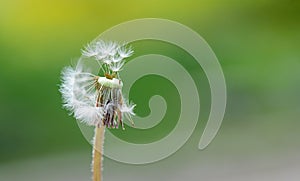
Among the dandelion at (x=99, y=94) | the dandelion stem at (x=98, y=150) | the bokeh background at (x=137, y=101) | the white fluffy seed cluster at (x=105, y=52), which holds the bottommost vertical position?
the dandelion stem at (x=98, y=150)

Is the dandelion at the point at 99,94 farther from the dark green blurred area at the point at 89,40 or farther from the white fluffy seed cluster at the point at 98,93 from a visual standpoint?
the dark green blurred area at the point at 89,40

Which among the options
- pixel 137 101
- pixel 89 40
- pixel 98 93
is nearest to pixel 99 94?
pixel 98 93

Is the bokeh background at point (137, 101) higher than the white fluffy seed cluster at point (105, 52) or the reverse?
higher

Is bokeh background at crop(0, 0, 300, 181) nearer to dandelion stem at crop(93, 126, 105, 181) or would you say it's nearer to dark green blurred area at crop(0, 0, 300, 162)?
dark green blurred area at crop(0, 0, 300, 162)

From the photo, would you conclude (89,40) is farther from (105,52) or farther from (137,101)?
(105,52)

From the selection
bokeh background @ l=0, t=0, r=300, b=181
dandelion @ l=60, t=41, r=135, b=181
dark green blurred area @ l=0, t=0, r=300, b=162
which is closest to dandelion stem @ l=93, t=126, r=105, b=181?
dandelion @ l=60, t=41, r=135, b=181

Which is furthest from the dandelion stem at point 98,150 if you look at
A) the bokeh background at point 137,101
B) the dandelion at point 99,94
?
the bokeh background at point 137,101

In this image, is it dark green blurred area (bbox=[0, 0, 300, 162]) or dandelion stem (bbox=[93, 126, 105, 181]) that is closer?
dandelion stem (bbox=[93, 126, 105, 181])

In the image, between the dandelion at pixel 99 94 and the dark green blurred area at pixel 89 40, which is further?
the dark green blurred area at pixel 89 40
